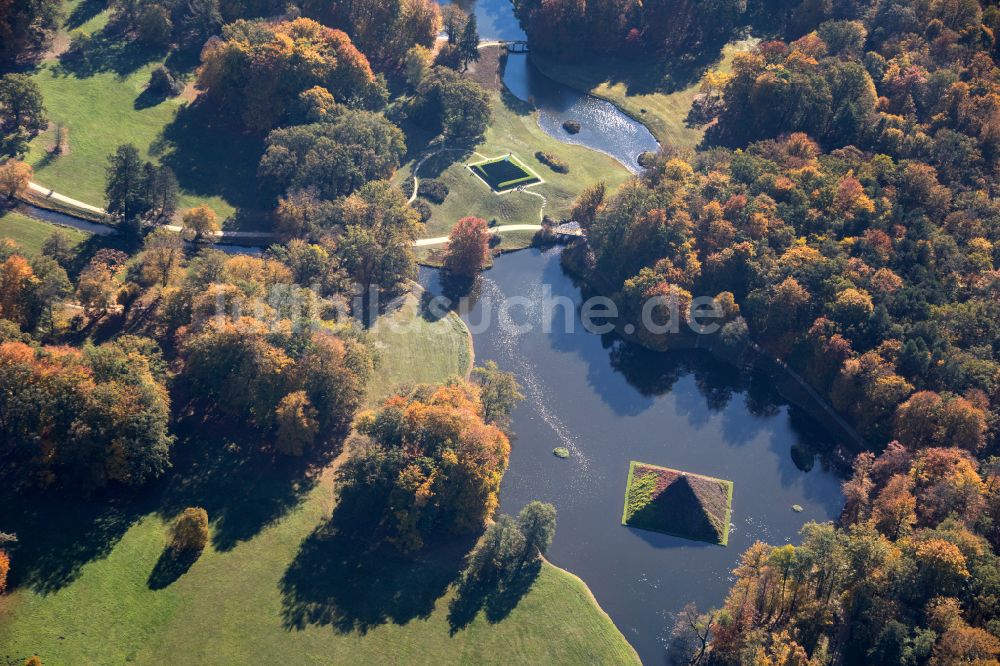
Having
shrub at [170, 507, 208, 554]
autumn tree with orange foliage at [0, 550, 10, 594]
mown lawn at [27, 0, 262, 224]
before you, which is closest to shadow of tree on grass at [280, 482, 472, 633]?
shrub at [170, 507, 208, 554]

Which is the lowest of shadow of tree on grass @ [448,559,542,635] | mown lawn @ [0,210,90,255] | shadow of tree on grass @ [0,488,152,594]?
shadow of tree on grass @ [448,559,542,635]

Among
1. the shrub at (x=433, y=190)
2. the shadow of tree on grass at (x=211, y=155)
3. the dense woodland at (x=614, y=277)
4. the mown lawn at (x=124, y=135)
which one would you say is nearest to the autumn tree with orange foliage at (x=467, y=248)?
the dense woodland at (x=614, y=277)

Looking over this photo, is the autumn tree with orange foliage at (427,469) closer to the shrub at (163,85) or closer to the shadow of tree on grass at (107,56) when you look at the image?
the shrub at (163,85)

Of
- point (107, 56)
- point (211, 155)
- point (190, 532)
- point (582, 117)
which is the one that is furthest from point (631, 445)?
point (107, 56)

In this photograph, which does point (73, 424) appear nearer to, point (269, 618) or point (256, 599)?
point (256, 599)

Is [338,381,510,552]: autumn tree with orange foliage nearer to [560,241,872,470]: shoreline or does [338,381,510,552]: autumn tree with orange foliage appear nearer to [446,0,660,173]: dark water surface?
[560,241,872,470]: shoreline

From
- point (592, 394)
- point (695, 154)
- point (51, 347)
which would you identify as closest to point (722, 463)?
point (592, 394)
